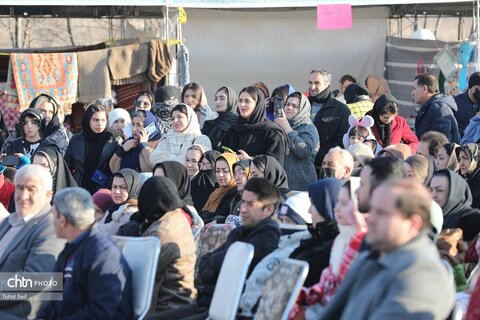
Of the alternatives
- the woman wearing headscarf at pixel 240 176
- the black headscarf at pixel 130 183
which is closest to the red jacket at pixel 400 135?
the woman wearing headscarf at pixel 240 176

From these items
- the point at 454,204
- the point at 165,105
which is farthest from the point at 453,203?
the point at 165,105

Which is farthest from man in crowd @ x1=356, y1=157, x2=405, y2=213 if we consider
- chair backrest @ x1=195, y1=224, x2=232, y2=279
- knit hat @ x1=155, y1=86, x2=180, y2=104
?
knit hat @ x1=155, y1=86, x2=180, y2=104

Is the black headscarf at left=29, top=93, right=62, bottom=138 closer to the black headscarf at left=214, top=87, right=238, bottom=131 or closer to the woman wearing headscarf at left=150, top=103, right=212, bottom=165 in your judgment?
the woman wearing headscarf at left=150, top=103, right=212, bottom=165

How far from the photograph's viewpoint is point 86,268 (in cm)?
532

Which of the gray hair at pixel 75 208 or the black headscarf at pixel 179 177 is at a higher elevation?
the gray hair at pixel 75 208

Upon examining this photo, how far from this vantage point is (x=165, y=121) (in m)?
10.1

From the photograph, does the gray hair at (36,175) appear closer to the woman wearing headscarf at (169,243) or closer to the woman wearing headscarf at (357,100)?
the woman wearing headscarf at (169,243)

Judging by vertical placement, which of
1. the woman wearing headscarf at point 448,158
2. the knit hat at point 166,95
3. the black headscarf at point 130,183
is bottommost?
the black headscarf at point 130,183

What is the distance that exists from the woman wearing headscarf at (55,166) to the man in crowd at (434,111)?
3.33 m

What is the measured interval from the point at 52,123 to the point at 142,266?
4421mm

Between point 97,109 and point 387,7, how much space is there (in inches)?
196

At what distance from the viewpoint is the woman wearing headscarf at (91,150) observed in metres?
9.51

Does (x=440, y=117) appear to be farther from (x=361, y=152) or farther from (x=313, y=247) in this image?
(x=313, y=247)

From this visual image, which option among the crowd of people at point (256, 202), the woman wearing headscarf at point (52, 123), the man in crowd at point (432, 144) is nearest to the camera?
the crowd of people at point (256, 202)
